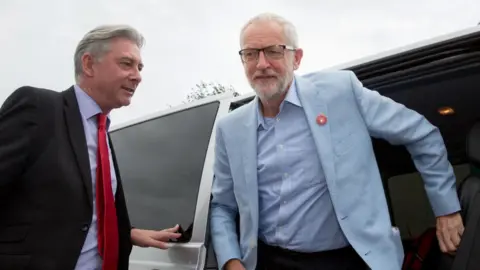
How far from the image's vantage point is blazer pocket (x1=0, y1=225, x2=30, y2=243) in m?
1.71

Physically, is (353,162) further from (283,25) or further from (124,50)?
(124,50)

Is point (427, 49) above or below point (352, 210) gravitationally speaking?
above

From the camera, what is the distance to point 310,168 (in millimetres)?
2059

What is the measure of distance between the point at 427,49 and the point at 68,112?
1.35 metres

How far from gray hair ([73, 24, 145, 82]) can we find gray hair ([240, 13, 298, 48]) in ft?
1.69

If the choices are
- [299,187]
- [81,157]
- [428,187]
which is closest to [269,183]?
[299,187]

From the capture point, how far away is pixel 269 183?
216cm

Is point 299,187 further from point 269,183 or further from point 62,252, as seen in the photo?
point 62,252

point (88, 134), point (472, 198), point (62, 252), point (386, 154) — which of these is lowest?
point (386, 154)

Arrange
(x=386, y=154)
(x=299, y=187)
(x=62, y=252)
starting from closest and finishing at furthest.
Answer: (x=62, y=252) < (x=299, y=187) < (x=386, y=154)

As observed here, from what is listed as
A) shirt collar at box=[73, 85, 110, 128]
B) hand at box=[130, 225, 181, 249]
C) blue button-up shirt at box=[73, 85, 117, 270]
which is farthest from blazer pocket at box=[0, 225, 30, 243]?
hand at box=[130, 225, 181, 249]

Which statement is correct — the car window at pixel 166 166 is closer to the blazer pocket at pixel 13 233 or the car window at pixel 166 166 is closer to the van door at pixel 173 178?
the van door at pixel 173 178

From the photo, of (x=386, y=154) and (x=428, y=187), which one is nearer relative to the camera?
(x=428, y=187)

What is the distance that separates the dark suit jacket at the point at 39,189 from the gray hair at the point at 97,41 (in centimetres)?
29
